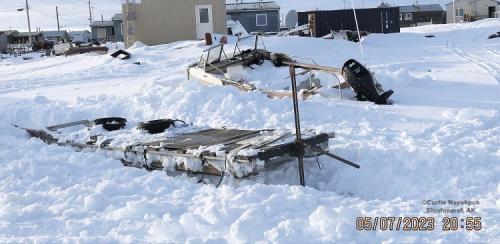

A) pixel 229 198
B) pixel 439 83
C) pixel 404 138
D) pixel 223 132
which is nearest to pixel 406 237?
pixel 229 198

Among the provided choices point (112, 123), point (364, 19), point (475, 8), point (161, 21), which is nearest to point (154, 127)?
point (112, 123)

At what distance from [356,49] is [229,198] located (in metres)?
20.3

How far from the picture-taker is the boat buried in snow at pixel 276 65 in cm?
1153

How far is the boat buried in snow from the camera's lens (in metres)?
11.5

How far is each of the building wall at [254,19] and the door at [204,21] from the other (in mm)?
14675

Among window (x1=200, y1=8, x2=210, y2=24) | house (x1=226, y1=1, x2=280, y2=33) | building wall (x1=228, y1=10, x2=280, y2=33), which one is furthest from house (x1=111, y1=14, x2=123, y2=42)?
window (x1=200, y1=8, x2=210, y2=24)

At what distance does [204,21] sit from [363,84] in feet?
67.2

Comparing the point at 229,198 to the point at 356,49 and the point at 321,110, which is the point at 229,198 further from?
the point at 356,49

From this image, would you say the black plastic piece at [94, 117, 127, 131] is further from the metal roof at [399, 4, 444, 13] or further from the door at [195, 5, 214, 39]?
the metal roof at [399, 4, 444, 13]

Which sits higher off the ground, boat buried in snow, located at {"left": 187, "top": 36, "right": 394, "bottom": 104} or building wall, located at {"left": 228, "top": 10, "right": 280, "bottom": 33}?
building wall, located at {"left": 228, "top": 10, "right": 280, "bottom": 33}

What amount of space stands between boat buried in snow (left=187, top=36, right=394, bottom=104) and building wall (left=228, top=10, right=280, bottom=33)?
3022cm

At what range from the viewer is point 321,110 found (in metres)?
10.9

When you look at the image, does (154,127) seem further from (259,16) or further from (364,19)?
(259,16)

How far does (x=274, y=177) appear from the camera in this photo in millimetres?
7266
